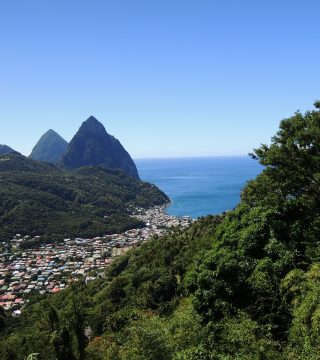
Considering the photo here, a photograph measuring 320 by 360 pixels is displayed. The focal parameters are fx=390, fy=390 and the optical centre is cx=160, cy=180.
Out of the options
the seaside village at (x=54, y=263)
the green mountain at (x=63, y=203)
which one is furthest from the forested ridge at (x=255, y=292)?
the green mountain at (x=63, y=203)

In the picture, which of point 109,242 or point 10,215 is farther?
point 10,215

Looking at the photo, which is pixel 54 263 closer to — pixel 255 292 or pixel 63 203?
pixel 63 203

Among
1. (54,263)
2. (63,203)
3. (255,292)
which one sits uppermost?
(255,292)

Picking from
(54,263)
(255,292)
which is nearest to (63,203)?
(54,263)

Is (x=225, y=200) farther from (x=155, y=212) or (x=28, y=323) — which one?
(x=28, y=323)

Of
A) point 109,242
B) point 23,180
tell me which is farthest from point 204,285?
point 23,180

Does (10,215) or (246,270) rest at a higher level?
(246,270)

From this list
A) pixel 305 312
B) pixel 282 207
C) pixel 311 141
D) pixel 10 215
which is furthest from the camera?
pixel 10 215
